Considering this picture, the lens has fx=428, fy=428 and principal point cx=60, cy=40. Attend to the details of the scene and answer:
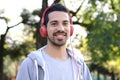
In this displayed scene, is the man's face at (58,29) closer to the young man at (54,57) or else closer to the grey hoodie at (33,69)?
the young man at (54,57)

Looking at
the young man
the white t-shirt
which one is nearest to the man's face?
the young man

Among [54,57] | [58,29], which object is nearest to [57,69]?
[54,57]

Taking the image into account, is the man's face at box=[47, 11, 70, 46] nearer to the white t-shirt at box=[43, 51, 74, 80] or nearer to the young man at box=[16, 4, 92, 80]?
the young man at box=[16, 4, 92, 80]

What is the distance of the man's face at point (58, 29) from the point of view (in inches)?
118

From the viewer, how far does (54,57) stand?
3.04 metres

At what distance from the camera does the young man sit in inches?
116

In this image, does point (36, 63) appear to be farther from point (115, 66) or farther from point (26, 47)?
point (115, 66)

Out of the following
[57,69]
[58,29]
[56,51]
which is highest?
[58,29]

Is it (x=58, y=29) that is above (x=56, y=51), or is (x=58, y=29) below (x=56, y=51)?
above

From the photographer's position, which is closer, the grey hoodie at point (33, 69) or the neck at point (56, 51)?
the grey hoodie at point (33, 69)

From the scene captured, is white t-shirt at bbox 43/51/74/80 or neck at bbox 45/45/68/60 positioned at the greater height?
neck at bbox 45/45/68/60

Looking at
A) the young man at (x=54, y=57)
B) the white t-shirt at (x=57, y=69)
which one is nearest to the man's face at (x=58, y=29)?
the young man at (x=54, y=57)

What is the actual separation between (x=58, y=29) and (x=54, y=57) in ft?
0.68

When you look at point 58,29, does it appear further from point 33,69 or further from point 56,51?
point 33,69
